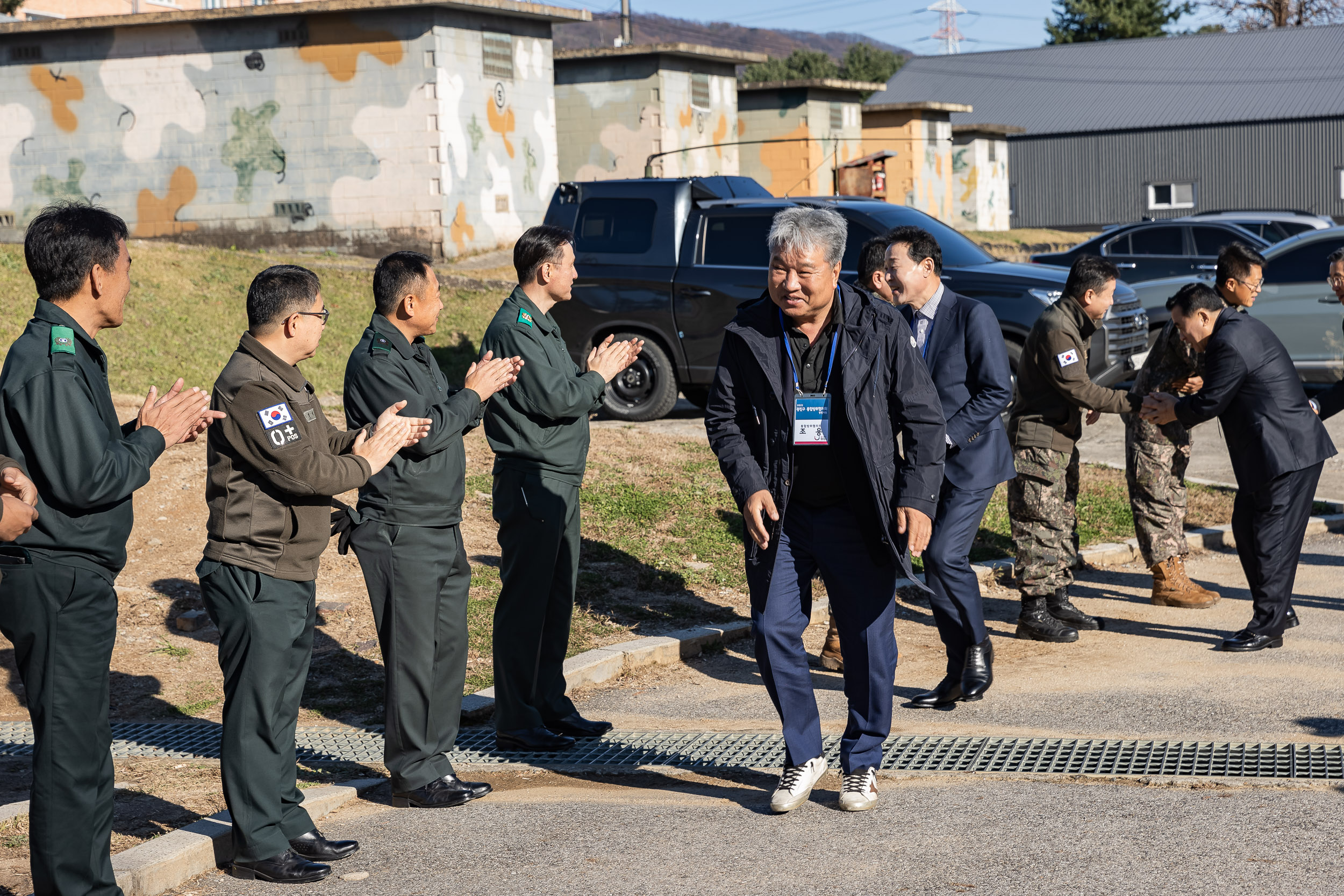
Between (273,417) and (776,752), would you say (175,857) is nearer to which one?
(273,417)

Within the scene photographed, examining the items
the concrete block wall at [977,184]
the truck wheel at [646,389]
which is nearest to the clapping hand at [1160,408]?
the truck wheel at [646,389]

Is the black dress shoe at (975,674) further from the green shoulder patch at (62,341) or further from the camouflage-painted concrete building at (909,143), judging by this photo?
the camouflage-painted concrete building at (909,143)

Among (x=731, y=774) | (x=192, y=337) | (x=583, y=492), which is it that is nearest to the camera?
(x=731, y=774)

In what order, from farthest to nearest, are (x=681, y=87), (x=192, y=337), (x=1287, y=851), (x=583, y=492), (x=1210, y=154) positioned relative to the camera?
(x=1210, y=154), (x=681, y=87), (x=192, y=337), (x=583, y=492), (x=1287, y=851)

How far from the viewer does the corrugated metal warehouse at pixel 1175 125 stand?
4950cm

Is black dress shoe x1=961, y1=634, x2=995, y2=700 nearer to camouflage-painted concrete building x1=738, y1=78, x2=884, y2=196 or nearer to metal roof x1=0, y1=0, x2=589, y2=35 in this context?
metal roof x1=0, y1=0, x2=589, y2=35

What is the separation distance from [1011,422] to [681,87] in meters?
20.8

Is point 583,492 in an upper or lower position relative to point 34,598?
lower

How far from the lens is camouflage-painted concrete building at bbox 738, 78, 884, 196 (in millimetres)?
30266

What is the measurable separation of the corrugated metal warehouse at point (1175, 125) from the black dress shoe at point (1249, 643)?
47866mm

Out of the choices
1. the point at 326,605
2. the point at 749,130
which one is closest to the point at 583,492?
the point at 326,605

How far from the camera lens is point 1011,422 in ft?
24.0

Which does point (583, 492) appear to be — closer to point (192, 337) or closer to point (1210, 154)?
point (192, 337)

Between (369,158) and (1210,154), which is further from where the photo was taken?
(1210,154)
